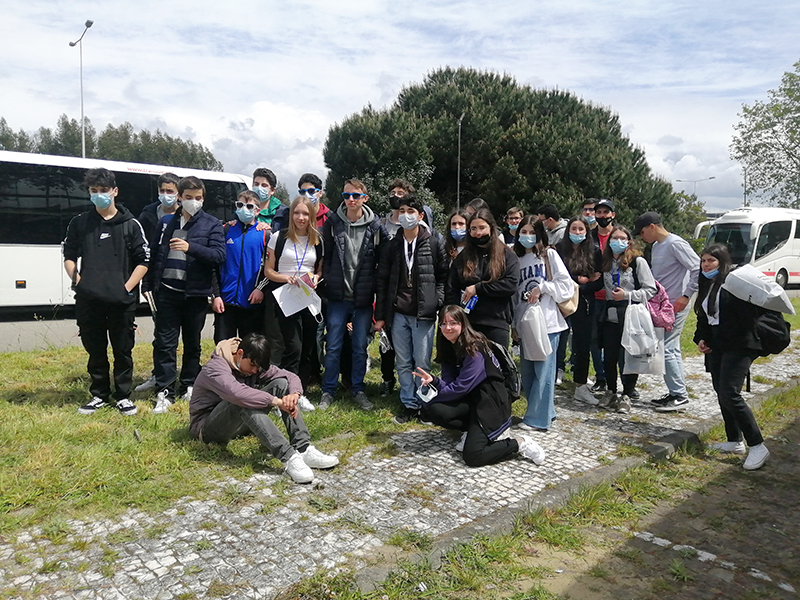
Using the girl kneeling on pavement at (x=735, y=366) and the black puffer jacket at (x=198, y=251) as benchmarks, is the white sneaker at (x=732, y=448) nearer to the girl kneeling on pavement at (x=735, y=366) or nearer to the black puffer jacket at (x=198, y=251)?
the girl kneeling on pavement at (x=735, y=366)

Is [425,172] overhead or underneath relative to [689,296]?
overhead

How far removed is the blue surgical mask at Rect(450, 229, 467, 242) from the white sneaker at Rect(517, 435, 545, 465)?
2.01m

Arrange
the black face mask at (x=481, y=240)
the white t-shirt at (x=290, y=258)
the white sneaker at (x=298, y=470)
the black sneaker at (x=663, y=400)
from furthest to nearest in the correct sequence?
the black sneaker at (x=663, y=400) → the white t-shirt at (x=290, y=258) → the black face mask at (x=481, y=240) → the white sneaker at (x=298, y=470)

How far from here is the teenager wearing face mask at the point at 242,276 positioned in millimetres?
5750

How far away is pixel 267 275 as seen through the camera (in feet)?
18.6

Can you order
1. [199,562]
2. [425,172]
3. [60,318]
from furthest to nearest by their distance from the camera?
[425,172], [60,318], [199,562]

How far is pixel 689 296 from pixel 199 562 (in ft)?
16.7

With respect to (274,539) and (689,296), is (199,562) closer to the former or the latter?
(274,539)

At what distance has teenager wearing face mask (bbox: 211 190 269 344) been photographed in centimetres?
575

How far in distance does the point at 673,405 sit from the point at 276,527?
14.2ft

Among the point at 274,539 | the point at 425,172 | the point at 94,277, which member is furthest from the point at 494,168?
the point at 274,539

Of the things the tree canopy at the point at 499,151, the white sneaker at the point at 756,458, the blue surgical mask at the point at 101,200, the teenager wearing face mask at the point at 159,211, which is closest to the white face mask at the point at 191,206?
the teenager wearing face mask at the point at 159,211

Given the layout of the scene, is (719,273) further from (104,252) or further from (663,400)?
(104,252)

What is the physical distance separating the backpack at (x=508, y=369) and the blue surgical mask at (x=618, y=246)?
6.62ft
